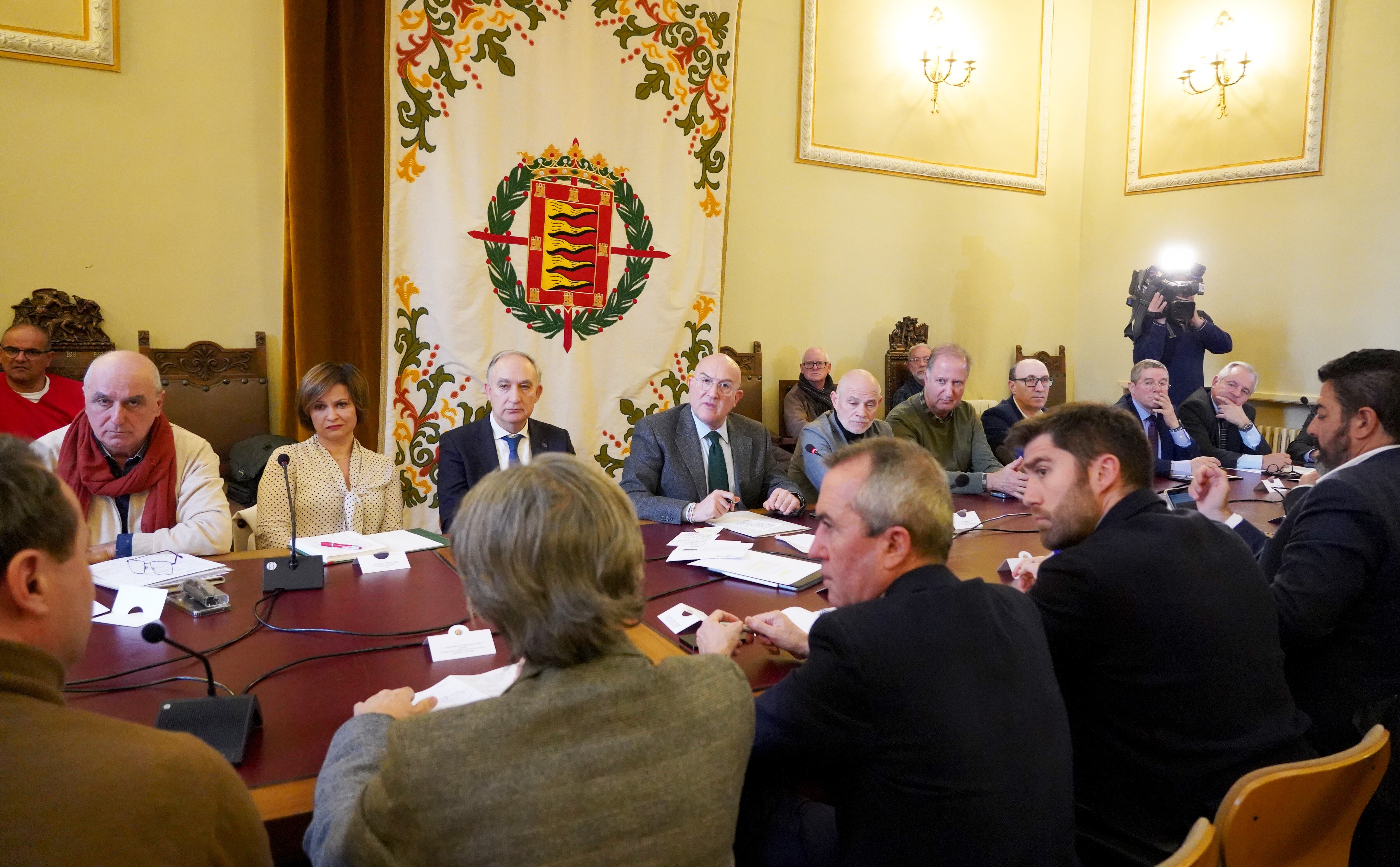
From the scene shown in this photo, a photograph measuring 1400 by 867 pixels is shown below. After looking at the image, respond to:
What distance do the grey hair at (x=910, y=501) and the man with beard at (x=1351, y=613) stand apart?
919 mm

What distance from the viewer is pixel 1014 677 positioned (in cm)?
125

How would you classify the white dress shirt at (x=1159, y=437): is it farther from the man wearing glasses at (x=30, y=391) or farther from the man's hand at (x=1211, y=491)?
the man wearing glasses at (x=30, y=391)

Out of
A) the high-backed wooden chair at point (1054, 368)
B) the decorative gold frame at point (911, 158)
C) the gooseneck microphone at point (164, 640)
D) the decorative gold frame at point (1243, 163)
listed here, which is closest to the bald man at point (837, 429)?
the gooseneck microphone at point (164, 640)

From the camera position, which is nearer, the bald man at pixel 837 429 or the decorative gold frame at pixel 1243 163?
the bald man at pixel 837 429

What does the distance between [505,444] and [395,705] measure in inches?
79.5

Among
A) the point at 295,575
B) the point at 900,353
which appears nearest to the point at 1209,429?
the point at 900,353

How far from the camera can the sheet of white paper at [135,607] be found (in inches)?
73.2

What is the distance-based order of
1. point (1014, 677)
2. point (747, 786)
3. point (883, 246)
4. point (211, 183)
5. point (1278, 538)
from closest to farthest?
point (1014, 677) < point (747, 786) < point (1278, 538) < point (211, 183) < point (883, 246)

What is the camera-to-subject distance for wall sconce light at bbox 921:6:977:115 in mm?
6277

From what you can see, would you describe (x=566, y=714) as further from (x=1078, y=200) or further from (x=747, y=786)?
(x=1078, y=200)

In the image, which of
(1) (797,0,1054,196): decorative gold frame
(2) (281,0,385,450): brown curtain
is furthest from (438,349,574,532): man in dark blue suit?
(1) (797,0,1054,196): decorative gold frame

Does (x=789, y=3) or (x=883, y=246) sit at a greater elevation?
(x=789, y=3)

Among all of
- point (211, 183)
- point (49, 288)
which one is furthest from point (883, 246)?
point (49, 288)

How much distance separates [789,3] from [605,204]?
1.98m
